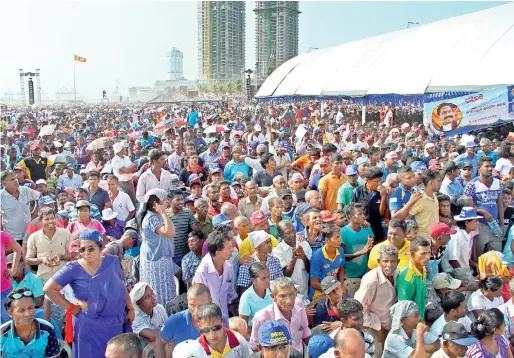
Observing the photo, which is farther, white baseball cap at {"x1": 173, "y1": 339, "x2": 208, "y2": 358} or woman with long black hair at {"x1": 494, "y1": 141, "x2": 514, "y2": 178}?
woman with long black hair at {"x1": 494, "y1": 141, "x2": 514, "y2": 178}

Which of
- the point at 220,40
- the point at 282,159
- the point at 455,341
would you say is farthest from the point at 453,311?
the point at 220,40

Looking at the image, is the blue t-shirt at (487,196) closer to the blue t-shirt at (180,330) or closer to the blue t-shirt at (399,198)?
the blue t-shirt at (399,198)

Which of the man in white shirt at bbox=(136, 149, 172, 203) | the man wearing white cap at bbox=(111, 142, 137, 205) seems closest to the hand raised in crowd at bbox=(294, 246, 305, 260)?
the man in white shirt at bbox=(136, 149, 172, 203)

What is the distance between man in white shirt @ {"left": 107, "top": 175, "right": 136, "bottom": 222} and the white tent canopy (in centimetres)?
1431

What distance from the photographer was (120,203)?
262 inches

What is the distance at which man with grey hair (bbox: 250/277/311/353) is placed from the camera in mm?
3582

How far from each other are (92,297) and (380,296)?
2230 millimetres

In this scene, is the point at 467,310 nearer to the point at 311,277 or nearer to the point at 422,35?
the point at 311,277

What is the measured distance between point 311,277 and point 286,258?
286mm

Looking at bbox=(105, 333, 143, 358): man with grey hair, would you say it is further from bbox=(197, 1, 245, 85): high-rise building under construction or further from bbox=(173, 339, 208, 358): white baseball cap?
bbox=(197, 1, 245, 85): high-rise building under construction

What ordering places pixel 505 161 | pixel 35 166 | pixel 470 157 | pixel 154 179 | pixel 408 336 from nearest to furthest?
pixel 408 336, pixel 154 179, pixel 505 161, pixel 470 157, pixel 35 166

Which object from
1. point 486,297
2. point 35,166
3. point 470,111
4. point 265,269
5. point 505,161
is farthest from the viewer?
point 470,111

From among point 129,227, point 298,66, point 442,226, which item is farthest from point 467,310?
point 298,66

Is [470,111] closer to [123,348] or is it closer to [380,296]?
[380,296]
